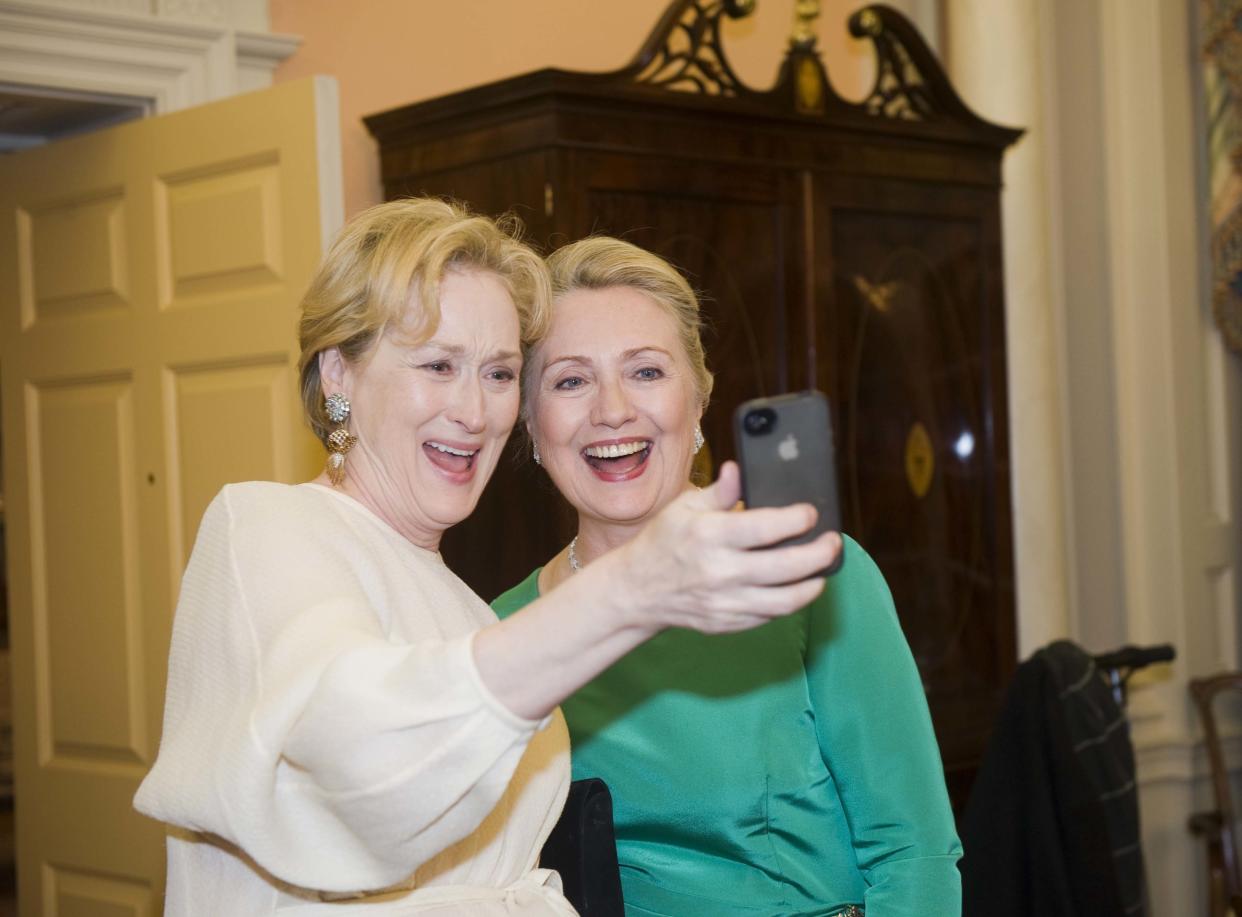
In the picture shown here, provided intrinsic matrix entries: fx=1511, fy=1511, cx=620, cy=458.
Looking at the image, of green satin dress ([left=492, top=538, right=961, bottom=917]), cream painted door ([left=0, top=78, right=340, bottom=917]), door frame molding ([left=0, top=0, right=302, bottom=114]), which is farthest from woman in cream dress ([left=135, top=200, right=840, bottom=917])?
door frame molding ([left=0, top=0, right=302, bottom=114])

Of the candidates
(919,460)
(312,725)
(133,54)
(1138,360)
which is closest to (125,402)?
(133,54)

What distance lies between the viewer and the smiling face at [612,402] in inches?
76.4

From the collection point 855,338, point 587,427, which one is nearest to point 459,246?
point 587,427

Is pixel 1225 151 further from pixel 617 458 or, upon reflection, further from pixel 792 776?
pixel 792 776

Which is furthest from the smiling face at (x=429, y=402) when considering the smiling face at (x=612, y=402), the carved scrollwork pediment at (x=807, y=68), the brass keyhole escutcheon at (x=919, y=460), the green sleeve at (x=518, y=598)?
the brass keyhole escutcheon at (x=919, y=460)

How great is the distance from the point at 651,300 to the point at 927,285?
74.0 inches

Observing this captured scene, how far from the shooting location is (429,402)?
4.97 ft

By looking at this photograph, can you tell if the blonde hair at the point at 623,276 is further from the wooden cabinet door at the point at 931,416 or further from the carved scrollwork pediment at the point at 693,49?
the wooden cabinet door at the point at 931,416

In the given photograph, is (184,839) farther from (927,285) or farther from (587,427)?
(927,285)

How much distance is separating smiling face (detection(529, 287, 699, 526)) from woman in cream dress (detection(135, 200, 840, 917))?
0.61 feet

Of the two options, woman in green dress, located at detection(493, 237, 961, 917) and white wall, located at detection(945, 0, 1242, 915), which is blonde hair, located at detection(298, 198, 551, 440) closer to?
woman in green dress, located at detection(493, 237, 961, 917)

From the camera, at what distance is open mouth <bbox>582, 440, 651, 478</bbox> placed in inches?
76.5

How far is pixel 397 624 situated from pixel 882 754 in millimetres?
683

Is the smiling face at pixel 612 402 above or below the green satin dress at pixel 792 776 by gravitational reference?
above
